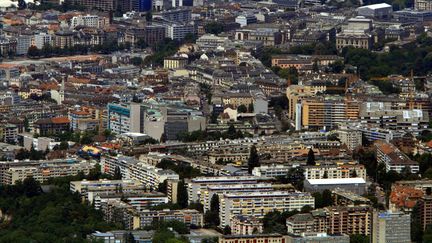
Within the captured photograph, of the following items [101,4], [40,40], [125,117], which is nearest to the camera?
[125,117]

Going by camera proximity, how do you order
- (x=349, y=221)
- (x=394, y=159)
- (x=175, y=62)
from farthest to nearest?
(x=175, y=62)
(x=394, y=159)
(x=349, y=221)

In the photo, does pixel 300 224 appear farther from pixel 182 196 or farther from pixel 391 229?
pixel 182 196

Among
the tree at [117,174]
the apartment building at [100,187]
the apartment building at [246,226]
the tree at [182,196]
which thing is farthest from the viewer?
the tree at [117,174]

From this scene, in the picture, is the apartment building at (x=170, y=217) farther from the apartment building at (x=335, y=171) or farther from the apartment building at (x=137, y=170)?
the apartment building at (x=335, y=171)

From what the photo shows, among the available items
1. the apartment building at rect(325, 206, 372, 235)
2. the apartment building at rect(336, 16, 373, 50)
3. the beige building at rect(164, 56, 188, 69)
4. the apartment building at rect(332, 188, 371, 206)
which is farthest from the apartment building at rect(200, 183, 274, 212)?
the apartment building at rect(336, 16, 373, 50)

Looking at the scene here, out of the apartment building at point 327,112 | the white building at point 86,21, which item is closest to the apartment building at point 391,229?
the apartment building at point 327,112

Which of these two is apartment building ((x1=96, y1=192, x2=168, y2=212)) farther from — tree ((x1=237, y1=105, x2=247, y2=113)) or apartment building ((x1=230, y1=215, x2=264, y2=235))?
tree ((x1=237, y1=105, x2=247, y2=113))

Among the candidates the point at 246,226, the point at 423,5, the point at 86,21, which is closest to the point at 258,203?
the point at 246,226
